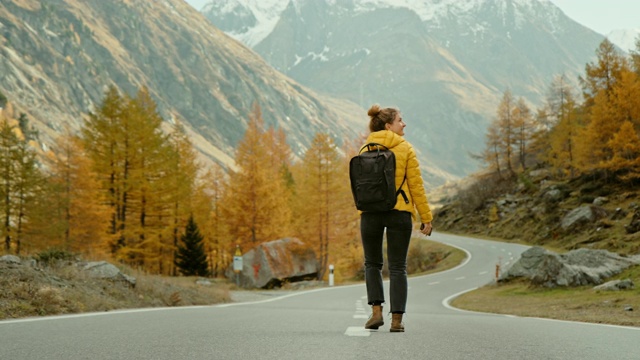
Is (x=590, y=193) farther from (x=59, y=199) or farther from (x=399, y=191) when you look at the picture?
(x=399, y=191)

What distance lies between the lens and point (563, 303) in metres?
15.7

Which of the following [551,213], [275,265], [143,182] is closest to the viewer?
[143,182]

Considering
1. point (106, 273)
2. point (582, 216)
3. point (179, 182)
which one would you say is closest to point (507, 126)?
point (582, 216)

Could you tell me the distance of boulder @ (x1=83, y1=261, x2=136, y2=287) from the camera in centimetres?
1228

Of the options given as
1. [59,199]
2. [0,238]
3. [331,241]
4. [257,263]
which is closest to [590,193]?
[331,241]

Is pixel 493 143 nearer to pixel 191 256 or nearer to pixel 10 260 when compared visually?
pixel 191 256

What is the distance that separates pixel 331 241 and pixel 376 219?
31184mm

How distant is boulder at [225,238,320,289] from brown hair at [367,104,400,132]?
24366 mm

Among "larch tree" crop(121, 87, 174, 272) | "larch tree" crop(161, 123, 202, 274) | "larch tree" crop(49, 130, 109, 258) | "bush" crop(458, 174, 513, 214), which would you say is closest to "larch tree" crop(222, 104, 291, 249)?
"larch tree" crop(161, 123, 202, 274)

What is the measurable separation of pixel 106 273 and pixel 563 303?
11612 mm

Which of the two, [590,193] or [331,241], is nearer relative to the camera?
[331,241]

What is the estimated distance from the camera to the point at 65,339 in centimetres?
512

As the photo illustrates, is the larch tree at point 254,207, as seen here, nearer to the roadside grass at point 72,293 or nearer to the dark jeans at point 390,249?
the roadside grass at point 72,293

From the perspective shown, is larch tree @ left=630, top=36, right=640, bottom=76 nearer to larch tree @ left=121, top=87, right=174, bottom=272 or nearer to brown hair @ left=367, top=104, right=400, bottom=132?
larch tree @ left=121, top=87, right=174, bottom=272
